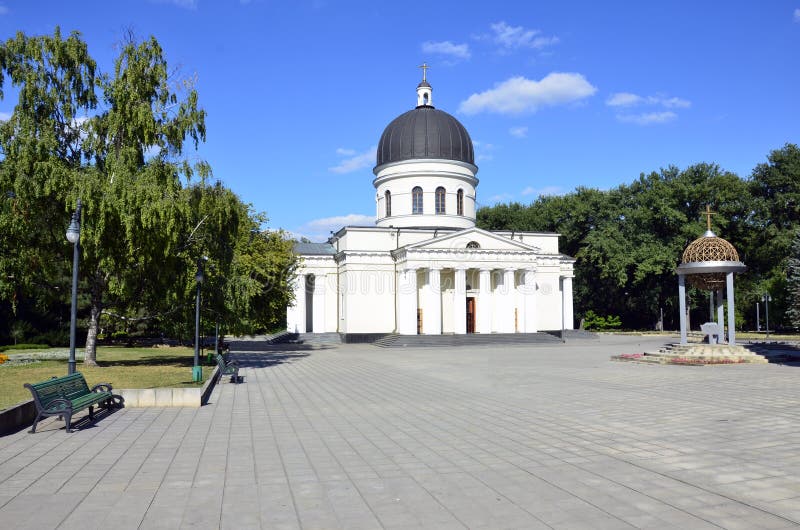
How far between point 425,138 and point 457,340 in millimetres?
17865

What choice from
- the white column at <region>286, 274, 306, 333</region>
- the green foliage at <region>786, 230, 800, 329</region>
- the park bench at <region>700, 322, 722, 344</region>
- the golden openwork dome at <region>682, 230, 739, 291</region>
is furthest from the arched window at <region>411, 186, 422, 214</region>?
the green foliage at <region>786, 230, 800, 329</region>

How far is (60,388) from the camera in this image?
12125mm

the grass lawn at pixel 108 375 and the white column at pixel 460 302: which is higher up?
the white column at pixel 460 302

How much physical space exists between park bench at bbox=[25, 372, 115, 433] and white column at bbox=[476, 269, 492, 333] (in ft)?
121

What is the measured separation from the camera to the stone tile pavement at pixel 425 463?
6555 mm

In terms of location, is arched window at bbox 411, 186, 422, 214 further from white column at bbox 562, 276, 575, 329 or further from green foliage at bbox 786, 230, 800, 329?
green foliage at bbox 786, 230, 800, 329

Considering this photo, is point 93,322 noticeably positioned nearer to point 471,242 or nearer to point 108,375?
point 108,375

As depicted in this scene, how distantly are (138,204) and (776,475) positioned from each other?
63.2 ft

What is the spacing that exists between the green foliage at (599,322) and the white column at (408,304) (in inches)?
1090

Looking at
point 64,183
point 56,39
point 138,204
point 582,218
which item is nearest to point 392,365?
point 138,204

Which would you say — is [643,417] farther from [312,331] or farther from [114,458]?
[312,331]

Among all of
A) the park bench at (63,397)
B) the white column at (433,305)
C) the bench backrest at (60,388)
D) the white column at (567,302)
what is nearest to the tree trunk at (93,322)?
the park bench at (63,397)

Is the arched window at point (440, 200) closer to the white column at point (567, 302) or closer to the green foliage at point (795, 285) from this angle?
the white column at point (567, 302)

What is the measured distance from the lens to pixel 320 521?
639 centimetres
